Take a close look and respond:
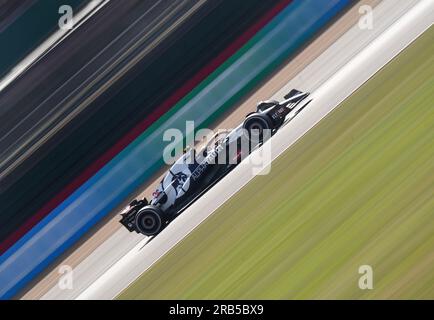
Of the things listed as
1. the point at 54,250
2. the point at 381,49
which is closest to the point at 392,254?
the point at 381,49

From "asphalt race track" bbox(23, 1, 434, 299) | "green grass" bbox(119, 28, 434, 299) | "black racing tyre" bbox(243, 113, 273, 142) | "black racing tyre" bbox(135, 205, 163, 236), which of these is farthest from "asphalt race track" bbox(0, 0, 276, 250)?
"green grass" bbox(119, 28, 434, 299)

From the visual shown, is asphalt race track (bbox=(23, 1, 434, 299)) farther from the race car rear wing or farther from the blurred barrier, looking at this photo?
the blurred barrier

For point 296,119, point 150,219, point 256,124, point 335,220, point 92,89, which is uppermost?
point 92,89

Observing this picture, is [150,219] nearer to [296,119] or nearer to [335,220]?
[296,119]

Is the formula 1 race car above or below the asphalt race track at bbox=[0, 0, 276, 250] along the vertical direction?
below

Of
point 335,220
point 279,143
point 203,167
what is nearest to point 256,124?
point 279,143

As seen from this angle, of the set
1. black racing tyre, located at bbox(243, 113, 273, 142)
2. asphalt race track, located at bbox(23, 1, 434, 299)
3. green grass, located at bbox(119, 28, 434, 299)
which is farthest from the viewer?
black racing tyre, located at bbox(243, 113, 273, 142)
